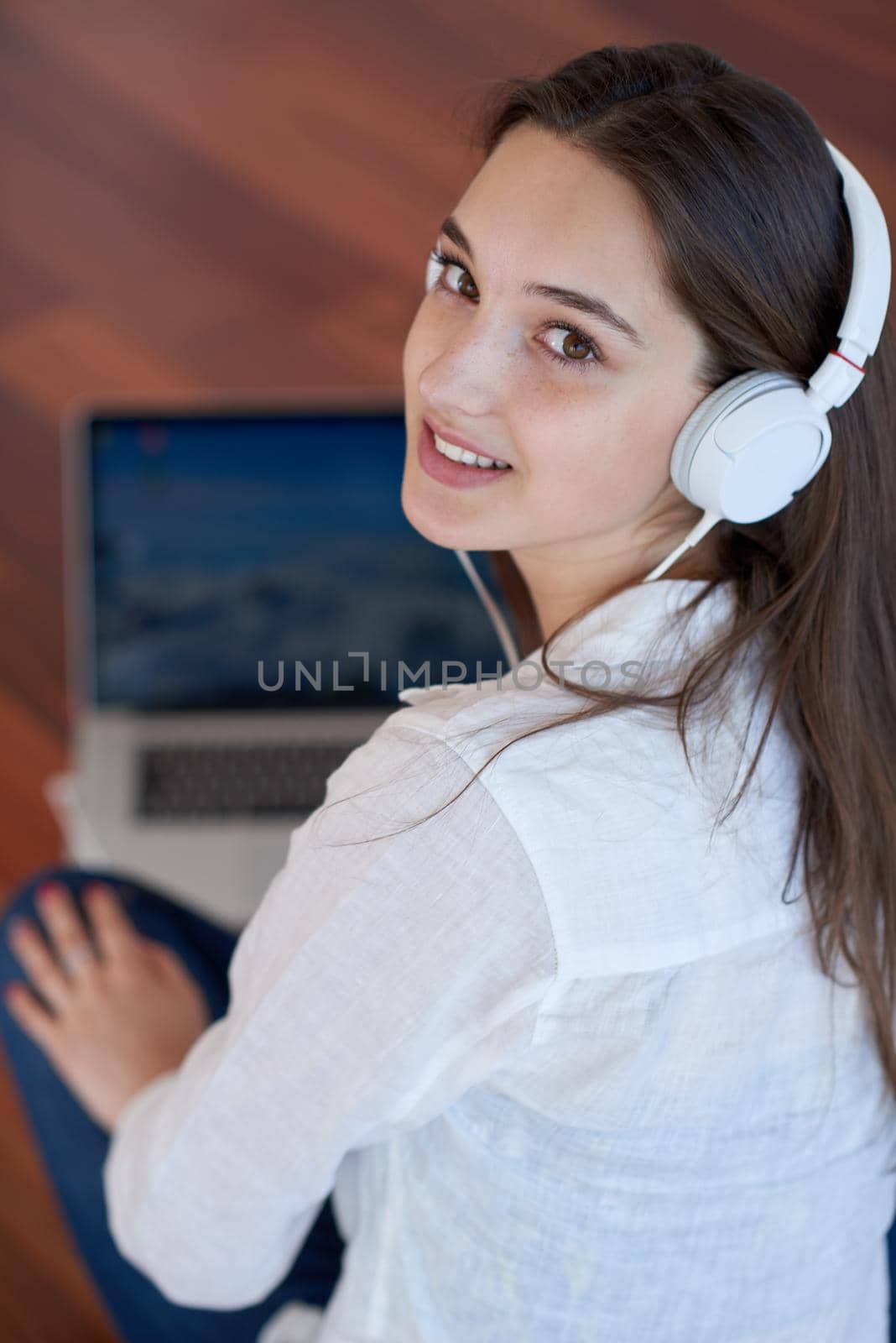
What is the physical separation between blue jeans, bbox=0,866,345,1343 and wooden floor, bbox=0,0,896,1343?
1.94 ft

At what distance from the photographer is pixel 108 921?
1.19 meters

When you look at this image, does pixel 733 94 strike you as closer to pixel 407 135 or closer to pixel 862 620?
pixel 862 620

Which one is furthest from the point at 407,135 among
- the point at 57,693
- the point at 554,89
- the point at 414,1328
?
the point at 414,1328

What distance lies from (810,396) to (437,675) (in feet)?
2.37

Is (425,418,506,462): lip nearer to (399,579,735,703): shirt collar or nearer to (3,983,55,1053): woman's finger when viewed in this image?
(399,579,735,703): shirt collar

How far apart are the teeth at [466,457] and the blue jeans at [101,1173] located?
0.61 m

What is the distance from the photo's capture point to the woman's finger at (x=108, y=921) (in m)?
1.18

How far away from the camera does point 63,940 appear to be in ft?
3.90

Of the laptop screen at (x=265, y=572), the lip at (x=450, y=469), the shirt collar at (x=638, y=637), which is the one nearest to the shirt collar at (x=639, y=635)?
the shirt collar at (x=638, y=637)

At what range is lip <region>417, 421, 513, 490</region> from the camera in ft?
2.64

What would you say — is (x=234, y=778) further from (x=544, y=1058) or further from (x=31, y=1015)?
(x=544, y=1058)

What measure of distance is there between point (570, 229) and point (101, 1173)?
818 millimetres

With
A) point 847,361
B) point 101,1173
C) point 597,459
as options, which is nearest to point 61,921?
point 101,1173

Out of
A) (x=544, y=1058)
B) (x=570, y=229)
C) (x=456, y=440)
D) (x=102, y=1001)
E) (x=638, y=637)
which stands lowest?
(x=102, y=1001)
